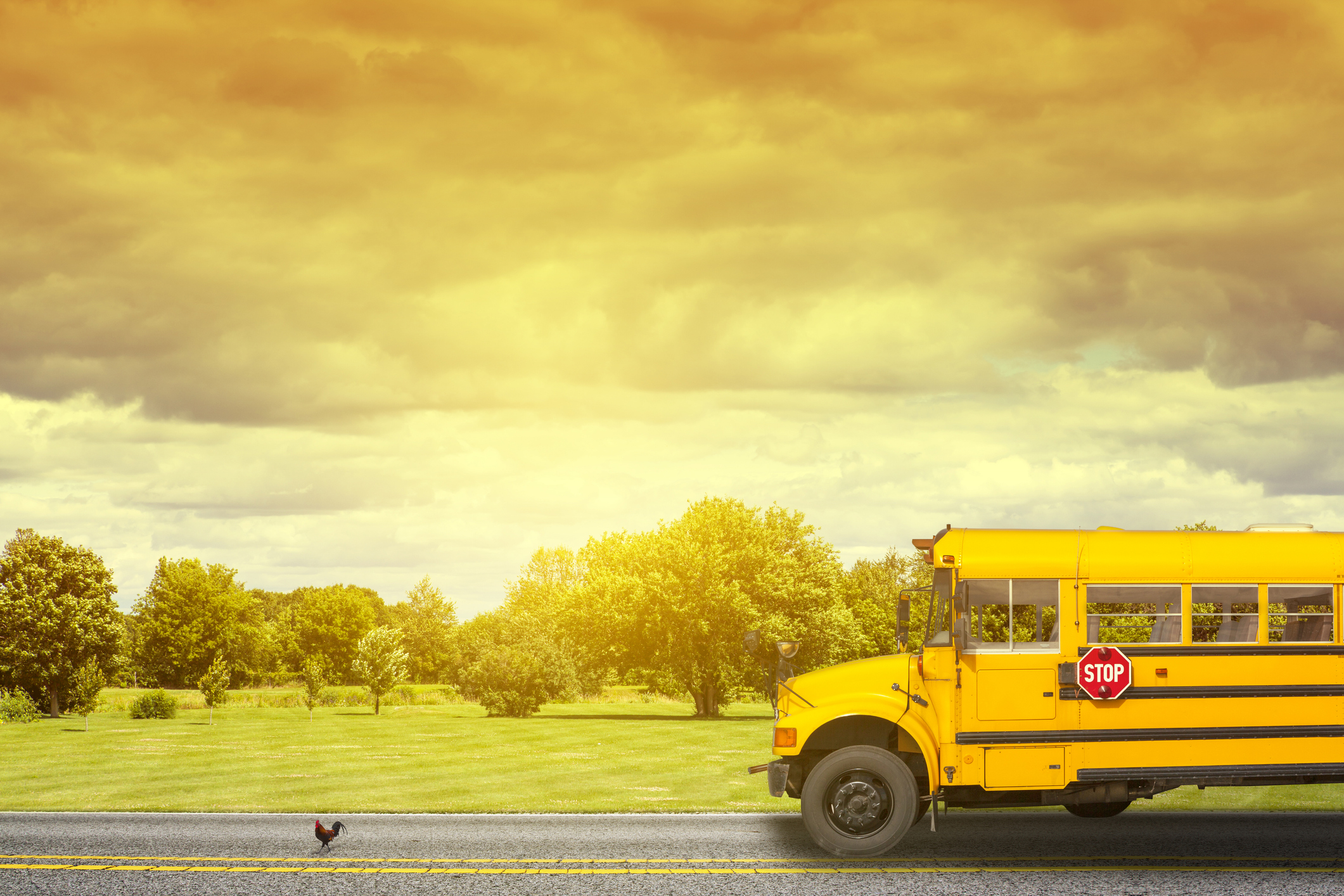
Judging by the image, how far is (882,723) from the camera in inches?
389

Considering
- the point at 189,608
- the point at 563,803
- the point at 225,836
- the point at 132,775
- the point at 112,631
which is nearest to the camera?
the point at 225,836

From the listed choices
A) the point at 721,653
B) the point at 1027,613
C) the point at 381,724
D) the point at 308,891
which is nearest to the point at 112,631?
the point at 381,724

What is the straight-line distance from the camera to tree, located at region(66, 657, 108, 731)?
128ft

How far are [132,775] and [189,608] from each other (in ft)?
191

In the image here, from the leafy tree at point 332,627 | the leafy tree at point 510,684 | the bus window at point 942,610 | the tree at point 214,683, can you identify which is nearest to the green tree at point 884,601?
the bus window at point 942,610

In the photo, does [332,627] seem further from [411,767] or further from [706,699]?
[411,767]

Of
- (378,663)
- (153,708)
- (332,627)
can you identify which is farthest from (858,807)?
(332,627)

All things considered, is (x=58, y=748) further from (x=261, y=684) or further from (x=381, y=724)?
(x=261, y=684)

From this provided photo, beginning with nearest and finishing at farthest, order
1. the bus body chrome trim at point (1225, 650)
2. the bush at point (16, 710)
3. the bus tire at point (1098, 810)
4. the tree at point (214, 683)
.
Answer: the bus body chrome trim at point (1225, 650)
the bus tire at point (1098, 810)
the bush at point (16, 710)
the tree at point (214, 683)

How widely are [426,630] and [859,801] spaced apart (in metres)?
82.2

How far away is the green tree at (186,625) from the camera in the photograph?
72.2 meters

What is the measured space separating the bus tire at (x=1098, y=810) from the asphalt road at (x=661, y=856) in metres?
0.19

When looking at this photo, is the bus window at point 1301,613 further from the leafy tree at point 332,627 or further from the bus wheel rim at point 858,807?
the leafy tree at point 332,627

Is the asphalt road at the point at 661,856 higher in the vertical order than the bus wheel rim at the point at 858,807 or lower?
lower
